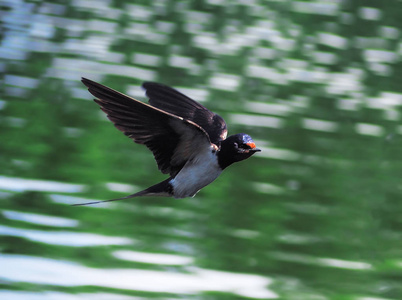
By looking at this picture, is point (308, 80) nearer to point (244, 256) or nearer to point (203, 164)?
point (244, 256)

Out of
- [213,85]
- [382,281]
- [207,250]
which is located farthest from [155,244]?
[213,85]

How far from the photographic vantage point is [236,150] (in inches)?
107

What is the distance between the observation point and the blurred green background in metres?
5.89

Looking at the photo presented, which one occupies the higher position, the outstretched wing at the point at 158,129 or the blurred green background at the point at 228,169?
the outstretched wing at the point at 158,129

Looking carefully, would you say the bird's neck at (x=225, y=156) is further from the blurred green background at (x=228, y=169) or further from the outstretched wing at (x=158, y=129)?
the blurred green background at (x=228, y=169)

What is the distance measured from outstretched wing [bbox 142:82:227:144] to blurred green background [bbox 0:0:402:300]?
1.89 m

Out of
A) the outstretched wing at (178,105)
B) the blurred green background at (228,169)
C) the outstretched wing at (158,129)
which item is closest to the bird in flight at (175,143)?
the outstretched wing at (158,129)

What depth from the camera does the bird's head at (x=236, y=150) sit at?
8.80 ft

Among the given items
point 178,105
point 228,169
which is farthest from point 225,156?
point 228,169

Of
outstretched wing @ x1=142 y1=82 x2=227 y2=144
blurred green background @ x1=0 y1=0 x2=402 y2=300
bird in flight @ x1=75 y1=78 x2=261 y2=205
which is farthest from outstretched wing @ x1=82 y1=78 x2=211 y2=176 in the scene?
blurred green background @ x1=0 y1=0 x2=402 y2=300

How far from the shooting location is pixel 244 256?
6113mm

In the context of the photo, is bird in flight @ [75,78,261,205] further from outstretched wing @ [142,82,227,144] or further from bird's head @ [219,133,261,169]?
outstretched wing @ [142,82,227,144]

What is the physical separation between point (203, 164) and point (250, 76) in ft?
23.7

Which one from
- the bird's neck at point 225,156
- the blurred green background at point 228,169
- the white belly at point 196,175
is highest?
the bird's neck at point 225,156
